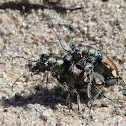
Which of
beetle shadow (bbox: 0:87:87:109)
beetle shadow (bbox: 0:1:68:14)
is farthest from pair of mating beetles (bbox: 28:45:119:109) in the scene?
beetle shadow (bbox: 0:1:68:14)

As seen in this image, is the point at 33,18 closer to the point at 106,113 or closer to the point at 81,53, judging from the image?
the point at 81,53

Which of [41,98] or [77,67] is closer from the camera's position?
[77,67]

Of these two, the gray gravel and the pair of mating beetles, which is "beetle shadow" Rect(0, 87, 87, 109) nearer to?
the gray gravel

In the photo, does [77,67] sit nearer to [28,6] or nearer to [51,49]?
[51,49]

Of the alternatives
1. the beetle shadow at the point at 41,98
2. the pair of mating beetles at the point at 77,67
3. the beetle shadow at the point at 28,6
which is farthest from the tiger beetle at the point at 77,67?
the beetle shadow at the point at 28,6

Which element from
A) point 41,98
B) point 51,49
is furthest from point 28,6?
point 41,98

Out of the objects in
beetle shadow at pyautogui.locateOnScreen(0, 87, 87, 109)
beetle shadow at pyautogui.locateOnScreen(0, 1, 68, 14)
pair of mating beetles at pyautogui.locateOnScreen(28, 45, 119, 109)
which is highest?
beetle shadow at pyautogui.locateOnScreen(0, 1, 68, 14)

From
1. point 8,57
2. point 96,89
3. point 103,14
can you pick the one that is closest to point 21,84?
point 8,57
